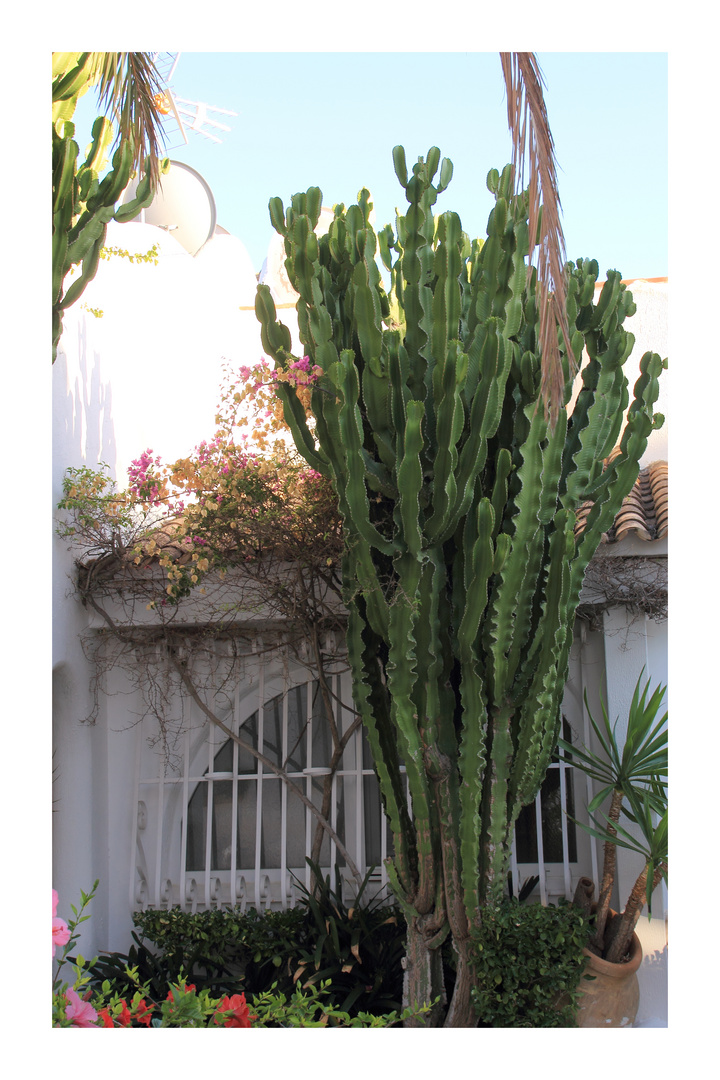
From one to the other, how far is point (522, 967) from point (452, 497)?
2.60 metres

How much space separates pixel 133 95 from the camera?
4.05 metres

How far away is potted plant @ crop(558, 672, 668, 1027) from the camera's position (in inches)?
193

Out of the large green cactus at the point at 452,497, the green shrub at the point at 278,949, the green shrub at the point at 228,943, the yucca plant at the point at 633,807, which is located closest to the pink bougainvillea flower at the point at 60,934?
the large green cactus at the point at 452,497

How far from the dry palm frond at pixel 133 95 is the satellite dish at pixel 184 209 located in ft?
18.4

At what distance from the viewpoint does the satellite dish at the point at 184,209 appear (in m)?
9.62

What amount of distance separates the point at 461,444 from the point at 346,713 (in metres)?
2.70

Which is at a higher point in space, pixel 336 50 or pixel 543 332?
pixel 336 50

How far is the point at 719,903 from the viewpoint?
2.85m

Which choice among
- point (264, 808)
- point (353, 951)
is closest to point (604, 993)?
point (353, 951)

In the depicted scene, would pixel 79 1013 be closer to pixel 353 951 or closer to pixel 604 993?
pixel 353 951

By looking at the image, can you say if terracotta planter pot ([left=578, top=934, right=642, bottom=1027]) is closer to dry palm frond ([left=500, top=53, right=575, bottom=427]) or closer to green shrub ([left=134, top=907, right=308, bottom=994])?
green shrub ([left=134, top=907, right=308, bottom=994])

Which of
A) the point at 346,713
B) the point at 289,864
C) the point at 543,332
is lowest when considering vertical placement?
the point at 289,864
